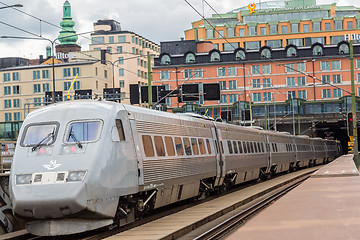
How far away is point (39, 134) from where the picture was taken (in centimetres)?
1738

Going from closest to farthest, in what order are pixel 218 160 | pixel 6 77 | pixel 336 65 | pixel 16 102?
pixel 218 160
pixel 336 65
pixel 16 102
pixel 6 77

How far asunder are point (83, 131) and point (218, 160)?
11.9m

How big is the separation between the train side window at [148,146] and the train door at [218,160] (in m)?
8.62

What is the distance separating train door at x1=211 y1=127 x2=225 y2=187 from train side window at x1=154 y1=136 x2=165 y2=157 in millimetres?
7461

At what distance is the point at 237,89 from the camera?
4798 inches

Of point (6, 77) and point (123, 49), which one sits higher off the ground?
point (123, 49)

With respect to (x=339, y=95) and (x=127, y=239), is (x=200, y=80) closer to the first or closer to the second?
(x=339, y=95)

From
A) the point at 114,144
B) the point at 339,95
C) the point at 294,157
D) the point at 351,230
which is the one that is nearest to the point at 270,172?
the point at 294,157

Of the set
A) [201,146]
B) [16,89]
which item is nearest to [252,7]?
[16,89]

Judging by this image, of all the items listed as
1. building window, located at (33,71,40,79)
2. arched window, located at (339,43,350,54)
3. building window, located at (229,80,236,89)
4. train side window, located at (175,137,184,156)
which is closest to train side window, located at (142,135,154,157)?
train side window, located at (175,137,184,156)

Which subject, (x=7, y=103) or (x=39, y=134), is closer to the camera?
(x=39, y=134)

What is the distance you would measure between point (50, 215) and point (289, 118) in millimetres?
95540

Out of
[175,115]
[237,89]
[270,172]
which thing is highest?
[237,89]

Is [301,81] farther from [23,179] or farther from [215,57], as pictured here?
[23,179]
